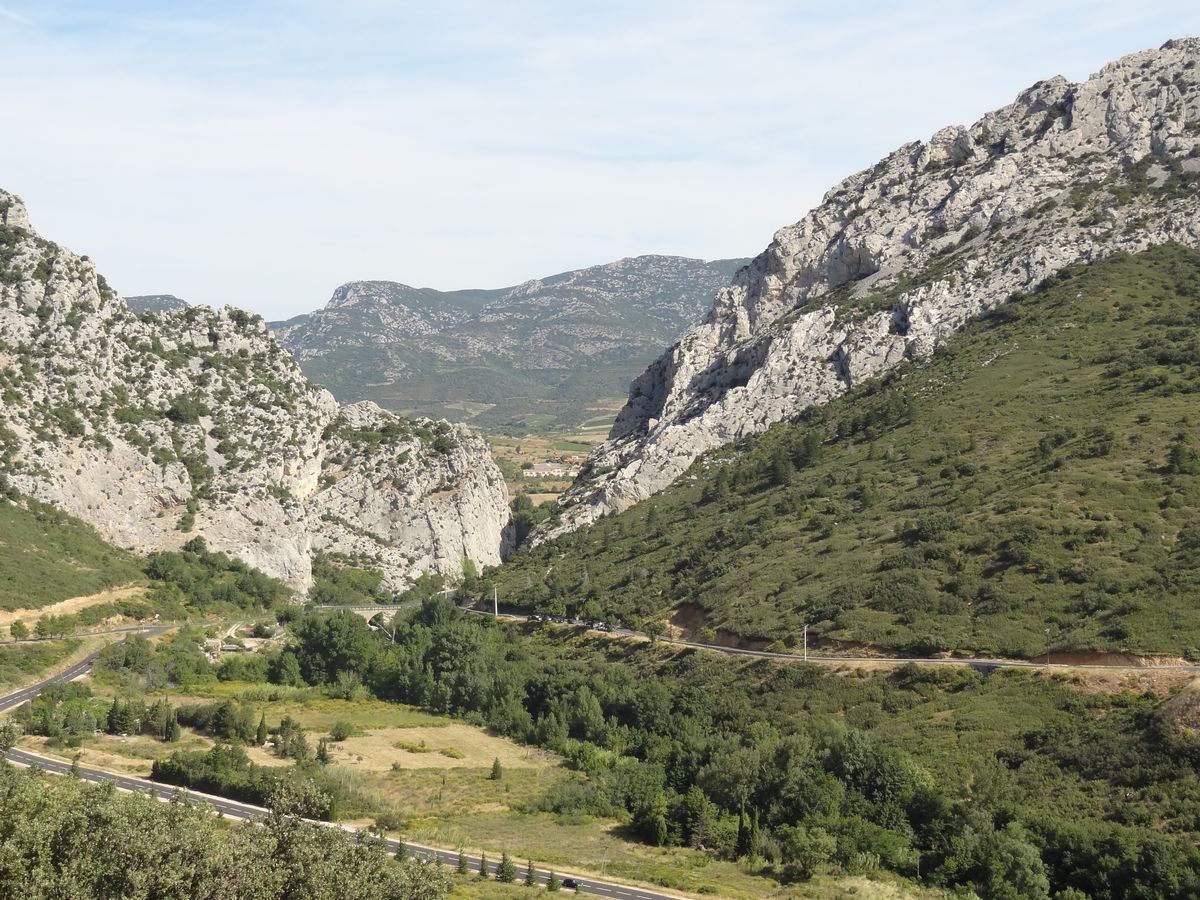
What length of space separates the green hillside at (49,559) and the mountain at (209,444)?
9.44 ft

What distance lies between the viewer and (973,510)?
81.2m

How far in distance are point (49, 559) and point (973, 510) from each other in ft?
254

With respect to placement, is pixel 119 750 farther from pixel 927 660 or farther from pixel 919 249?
pixel 919 249

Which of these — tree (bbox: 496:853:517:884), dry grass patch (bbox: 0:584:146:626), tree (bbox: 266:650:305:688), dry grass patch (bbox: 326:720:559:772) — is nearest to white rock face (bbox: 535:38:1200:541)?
tree (bbox: 266:650:305:688)

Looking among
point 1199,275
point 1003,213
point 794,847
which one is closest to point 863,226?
point 1003,213

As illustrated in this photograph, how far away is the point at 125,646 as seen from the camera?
293 feet

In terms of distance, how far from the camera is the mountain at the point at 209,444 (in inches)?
4535

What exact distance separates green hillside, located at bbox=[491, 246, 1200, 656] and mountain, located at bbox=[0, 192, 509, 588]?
25.2 meters

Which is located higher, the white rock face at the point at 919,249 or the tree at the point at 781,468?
the white rock face at the point at 919,249

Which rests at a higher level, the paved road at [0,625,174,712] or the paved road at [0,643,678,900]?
the paved road at [0,625,174,712]

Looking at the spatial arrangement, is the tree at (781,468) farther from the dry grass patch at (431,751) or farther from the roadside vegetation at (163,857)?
the roadside vegetation at (163,857)

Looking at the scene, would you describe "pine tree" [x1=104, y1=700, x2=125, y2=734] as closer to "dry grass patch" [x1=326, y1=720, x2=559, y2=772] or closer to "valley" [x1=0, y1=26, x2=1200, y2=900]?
"valley" [x1=0, y1=26, x2=1200, y2=900]

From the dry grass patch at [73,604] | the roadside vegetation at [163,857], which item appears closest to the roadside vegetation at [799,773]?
the roadside vegetation at [163,857]

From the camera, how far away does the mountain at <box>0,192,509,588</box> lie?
378 feet
